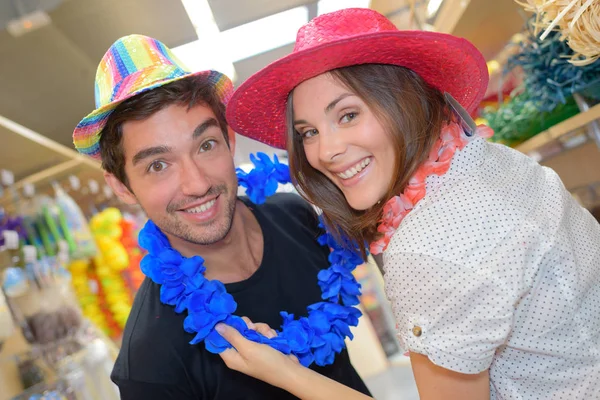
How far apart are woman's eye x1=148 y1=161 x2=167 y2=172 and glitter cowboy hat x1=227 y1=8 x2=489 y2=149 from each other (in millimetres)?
349

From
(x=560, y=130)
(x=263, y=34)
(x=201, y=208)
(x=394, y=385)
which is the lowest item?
(x=394, y=385)

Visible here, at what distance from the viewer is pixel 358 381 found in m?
1.97

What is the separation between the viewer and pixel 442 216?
1.09 meters

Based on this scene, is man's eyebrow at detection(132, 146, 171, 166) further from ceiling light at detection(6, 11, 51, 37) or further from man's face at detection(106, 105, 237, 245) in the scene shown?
ceiling light at detection(6, 11, 51, 37)

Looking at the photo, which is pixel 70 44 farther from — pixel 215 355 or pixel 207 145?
pixel 215 355

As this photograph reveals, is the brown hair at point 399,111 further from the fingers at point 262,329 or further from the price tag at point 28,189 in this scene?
the price tag at point 28,189

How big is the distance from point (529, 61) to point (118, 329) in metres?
3.14

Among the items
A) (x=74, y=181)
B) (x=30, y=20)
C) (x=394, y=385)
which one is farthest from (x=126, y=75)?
(x=394, y=385)

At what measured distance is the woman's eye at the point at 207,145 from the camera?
177 cm

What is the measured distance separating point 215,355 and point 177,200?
512 mm

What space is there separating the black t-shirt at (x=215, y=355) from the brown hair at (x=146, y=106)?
1.44 feet

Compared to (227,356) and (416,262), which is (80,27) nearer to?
(227,356)

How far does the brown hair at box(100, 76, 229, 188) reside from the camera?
5.54 feet

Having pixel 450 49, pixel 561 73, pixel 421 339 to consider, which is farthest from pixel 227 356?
pixel 561 73
